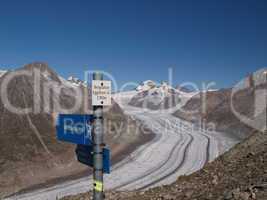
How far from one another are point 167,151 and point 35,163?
16.8m

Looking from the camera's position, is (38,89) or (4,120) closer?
(4,120)

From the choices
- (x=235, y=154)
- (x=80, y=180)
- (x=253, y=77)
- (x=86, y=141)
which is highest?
(x=253, y=77)

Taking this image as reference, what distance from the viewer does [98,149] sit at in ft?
15.6

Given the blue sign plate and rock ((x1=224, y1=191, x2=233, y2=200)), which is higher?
the blue sign plate

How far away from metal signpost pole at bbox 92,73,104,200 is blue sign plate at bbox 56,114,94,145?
246 millimetres

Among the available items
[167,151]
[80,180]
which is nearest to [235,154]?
[80,180]

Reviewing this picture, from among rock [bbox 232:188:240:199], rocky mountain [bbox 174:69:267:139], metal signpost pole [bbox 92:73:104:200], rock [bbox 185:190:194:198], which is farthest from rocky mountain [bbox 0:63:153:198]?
metal signpost pole [bbox 92:73:104:200]

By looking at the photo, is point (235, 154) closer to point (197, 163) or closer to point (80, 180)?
point (80, 180)

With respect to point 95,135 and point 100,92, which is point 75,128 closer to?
point 95,135

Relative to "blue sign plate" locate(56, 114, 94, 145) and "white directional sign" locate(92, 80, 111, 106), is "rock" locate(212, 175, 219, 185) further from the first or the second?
"white directional sign" locate(92, 80, 111, 106)

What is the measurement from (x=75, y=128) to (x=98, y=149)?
787 millimetres

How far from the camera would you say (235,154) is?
1424cm

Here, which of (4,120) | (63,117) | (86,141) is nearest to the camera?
(86,141)

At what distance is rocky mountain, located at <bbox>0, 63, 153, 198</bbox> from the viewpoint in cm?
2903
